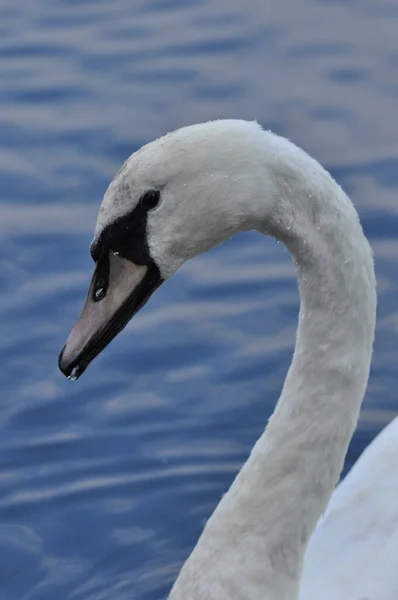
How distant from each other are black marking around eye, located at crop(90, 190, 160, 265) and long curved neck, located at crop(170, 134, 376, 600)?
0.29 m

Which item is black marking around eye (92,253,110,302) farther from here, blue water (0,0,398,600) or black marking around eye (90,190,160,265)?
A: blue water (0,0,398,600)

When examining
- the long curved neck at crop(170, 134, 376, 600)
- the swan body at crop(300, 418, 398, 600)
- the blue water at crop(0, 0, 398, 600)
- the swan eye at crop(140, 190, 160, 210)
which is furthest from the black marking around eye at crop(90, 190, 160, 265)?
the blue water at crop(0, 0, 398, 600)

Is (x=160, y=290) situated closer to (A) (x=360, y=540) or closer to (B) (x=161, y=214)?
(A) (x=360, y=540)

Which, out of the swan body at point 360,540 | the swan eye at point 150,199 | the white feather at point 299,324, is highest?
the swan eye at point 150,199

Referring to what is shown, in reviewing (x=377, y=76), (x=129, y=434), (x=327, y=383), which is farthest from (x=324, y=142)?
(x=327, y=383)

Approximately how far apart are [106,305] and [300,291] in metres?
0.51

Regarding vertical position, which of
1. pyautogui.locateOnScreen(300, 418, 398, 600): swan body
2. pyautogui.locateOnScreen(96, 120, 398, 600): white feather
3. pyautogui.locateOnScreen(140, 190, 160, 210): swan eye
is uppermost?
pyautogui.locateOnScreen(140, 190, 160, 210): swan eye

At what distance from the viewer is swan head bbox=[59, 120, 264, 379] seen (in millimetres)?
3814

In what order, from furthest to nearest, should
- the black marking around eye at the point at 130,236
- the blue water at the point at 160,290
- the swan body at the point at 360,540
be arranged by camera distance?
the blue water at the point at 160,290, the swan body at the point at 360,540, the black marking around eye at the point at 130,236

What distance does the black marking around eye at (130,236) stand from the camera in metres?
3.93

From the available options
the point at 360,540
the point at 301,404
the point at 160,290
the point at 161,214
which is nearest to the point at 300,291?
the point at 301,404

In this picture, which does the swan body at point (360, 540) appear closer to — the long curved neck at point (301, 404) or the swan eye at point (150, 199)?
the long curved neck at point (301, 404)

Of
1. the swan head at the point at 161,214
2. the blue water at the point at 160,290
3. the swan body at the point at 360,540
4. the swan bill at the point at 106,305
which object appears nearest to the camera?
the swan head at the point at 161,214

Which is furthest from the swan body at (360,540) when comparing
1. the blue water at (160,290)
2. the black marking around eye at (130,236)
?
the black marking around eye at (130,236)
